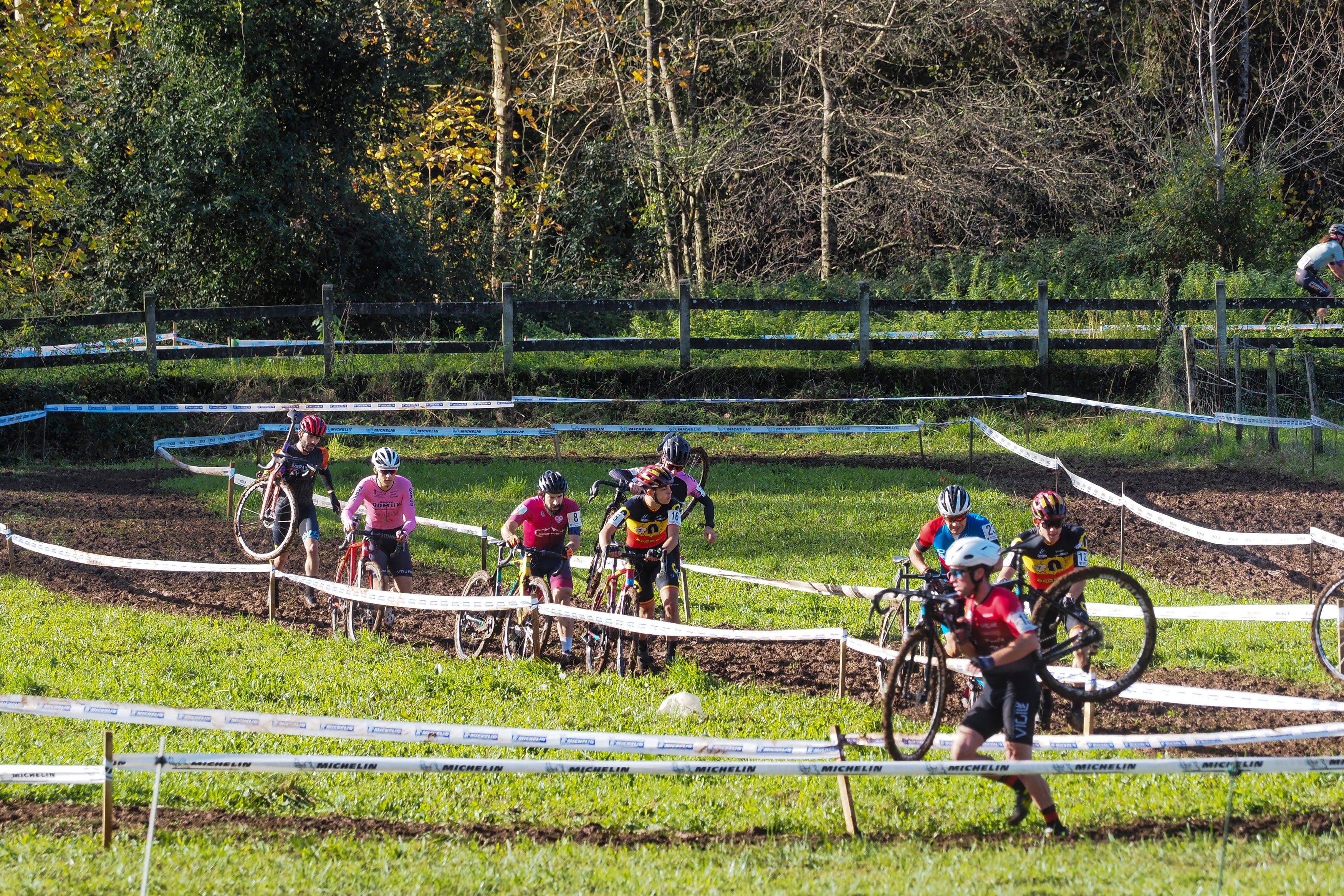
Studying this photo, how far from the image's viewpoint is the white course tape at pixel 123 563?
12.4 metres

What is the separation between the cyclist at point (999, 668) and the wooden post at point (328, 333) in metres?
16.8

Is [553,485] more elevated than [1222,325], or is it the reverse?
[1222,325]

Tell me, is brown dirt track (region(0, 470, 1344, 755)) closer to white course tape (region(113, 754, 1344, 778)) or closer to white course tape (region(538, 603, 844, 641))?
white course tape (region(538, 603, 844, 641))

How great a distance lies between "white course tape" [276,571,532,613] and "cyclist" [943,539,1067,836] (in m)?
4.19

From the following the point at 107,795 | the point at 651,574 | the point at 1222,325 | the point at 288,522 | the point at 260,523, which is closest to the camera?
the point at 107,795

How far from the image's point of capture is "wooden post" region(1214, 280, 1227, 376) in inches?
845

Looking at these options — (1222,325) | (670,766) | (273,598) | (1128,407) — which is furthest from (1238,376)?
(670,766)

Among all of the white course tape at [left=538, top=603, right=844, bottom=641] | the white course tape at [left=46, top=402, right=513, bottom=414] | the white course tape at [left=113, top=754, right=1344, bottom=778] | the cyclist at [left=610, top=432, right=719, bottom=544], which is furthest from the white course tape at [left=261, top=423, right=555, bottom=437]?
the white course tape at [left=113, top=754, right=1344, bottom=778]

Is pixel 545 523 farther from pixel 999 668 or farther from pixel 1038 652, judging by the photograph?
pixel 1038 652

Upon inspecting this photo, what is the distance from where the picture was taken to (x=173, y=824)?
289 inches

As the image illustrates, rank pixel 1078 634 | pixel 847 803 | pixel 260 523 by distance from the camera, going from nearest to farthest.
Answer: pixel 847 803
pixel 1078 634
pixel 260 523

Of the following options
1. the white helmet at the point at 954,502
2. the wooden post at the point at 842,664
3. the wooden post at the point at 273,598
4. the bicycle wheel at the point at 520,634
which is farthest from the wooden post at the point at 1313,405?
the wooden post at the point at 273,598

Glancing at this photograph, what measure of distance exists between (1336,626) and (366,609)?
8356mm

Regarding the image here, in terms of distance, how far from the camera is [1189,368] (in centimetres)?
2056
